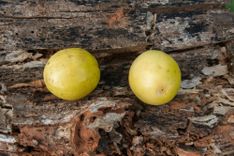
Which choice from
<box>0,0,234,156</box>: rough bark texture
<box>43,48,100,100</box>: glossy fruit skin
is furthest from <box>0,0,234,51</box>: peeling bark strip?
<box>43,48,100,100</box>: glossy fruit skin

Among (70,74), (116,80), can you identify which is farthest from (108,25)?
(70,74)

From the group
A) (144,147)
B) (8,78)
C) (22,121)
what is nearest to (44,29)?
(8,78)

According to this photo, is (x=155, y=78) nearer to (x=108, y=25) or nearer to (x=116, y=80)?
(x=116, y=80)

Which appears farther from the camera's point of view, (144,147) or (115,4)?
(115,4)

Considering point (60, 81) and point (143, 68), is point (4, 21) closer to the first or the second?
point (60, 81)

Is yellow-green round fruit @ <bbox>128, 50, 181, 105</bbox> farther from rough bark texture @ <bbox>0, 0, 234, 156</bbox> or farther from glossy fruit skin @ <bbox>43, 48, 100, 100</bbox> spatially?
glossy fruit skin @ <bbox>43, 48, 100, 100</bbox>

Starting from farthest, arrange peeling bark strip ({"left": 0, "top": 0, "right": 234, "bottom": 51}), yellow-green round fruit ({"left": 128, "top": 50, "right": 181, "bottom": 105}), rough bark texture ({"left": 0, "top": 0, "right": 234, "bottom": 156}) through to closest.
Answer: peeling bark strip ({"left": 0, "top": 0, "right": 234, "bottom": 51}) < rough bark texture ({"left": 0, "top": 0, "right": 234, "bottom": 156}) < yellow-green round fruit ({"left": 128, "top": 50, "right": 181, "bottom": 105})
